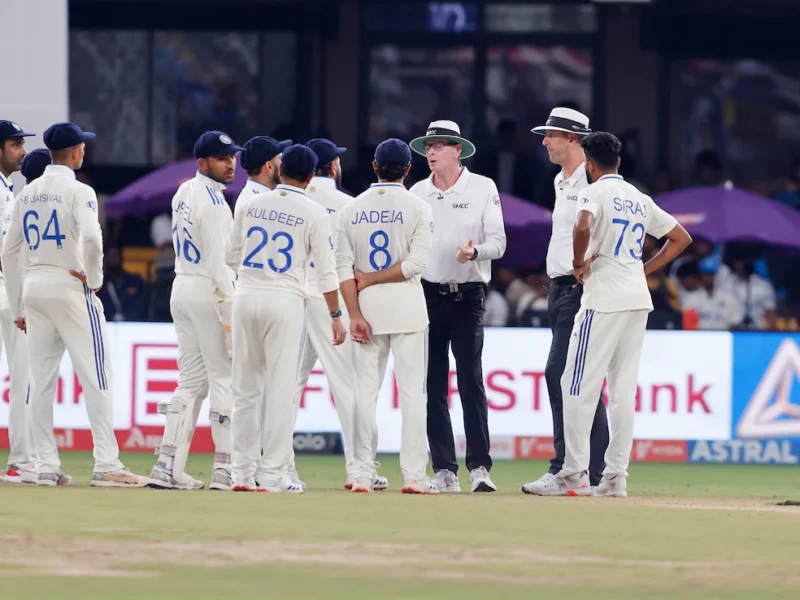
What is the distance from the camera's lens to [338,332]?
1026 cm

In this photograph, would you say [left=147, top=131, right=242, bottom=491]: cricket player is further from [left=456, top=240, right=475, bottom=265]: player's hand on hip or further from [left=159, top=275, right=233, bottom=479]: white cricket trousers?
[left=456, top=240, right=475, bottom=265]: player's hand on hip

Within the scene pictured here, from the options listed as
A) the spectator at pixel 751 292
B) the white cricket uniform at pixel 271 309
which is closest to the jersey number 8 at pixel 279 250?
the white cricket uniform at pixel 271 309

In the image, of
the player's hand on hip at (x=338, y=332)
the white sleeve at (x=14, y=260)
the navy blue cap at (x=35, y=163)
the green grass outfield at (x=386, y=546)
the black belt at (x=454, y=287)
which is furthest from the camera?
the navy blue cap at (x=35, y=163)

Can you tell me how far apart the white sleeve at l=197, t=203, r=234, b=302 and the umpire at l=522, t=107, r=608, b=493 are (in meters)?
2.13

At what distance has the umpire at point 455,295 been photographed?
1109cm

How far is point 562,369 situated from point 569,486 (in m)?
0.87

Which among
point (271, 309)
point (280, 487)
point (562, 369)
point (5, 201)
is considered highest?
point (5, 201)

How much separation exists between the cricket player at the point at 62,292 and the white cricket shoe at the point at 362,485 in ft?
4.52

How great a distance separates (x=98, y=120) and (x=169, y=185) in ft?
18.2

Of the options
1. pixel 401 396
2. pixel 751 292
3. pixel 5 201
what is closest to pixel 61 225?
pixel 5 201

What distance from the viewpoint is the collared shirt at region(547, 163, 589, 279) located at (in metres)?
10.9

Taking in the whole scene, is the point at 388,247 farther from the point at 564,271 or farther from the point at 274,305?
the point at 564,271

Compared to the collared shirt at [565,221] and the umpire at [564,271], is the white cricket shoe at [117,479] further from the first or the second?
the collared shirt at [565,221]

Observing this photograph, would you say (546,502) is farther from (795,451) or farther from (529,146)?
(529,146)
